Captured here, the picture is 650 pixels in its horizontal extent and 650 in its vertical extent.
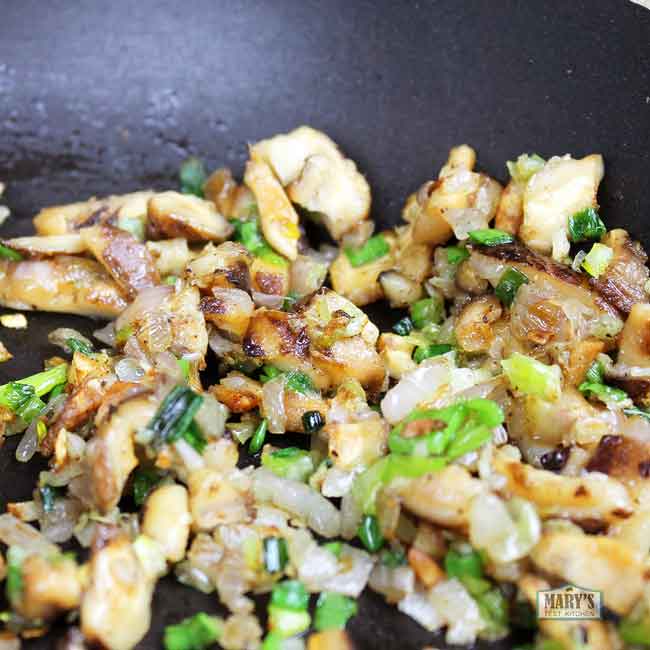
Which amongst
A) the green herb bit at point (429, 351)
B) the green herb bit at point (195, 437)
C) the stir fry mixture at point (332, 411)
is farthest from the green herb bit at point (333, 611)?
the green herb bit at point (429, 351)

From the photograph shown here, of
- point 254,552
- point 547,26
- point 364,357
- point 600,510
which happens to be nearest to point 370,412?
point 364,357

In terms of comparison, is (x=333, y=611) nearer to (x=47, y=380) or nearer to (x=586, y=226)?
(x=47, y=380)

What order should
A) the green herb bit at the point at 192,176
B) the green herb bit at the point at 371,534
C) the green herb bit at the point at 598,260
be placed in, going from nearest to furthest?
1. the green herb bit at the point at 371,534
2. the green herb bit at the point at 598,260
3. the green herb bit at the point at 192,176

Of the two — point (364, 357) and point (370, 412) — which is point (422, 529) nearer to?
point (370, 412)

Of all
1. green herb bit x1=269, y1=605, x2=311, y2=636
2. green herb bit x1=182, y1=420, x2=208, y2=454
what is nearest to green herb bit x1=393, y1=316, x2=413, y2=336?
green herb bit x1=182, y1=420, x2=208, y2=454

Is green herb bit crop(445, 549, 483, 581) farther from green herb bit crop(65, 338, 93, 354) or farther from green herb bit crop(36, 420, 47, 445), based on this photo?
green herb bit crop(65, 338, 93, 354)

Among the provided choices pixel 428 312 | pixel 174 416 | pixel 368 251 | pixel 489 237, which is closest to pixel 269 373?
pixel 174 416

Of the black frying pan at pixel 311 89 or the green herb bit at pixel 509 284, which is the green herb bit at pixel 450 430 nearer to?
the green herb bit at pixel 509 284
